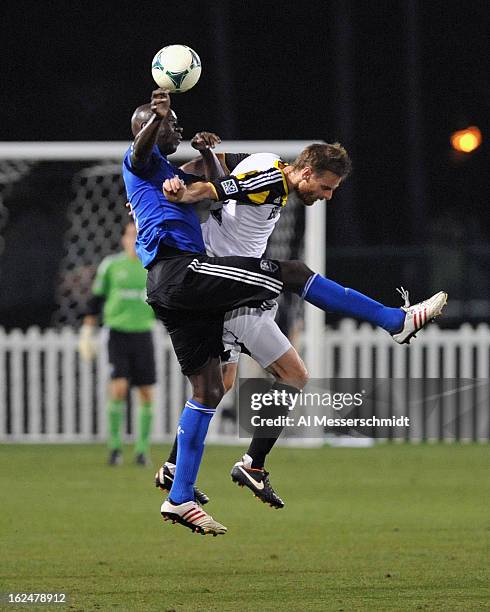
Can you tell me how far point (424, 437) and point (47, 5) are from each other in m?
9.27

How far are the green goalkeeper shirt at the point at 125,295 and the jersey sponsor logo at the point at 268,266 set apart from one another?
679 centimetres

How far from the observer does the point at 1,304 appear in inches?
779

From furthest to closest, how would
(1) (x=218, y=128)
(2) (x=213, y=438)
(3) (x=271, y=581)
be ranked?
(1) (x=218, y=128)
(2) (x=213, y=438)
(3) (x=271, y=581)

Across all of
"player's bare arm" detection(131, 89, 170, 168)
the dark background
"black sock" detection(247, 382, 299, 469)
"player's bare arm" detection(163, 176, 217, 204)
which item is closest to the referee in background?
"black sock" detection(247, 382, 299, 469)

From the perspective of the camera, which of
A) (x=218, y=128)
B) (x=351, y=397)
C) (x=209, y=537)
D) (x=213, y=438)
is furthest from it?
(x=218, y=128)

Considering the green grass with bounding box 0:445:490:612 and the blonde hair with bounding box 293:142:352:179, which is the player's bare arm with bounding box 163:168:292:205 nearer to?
the blonde hair with bounding box 293:142:352:179

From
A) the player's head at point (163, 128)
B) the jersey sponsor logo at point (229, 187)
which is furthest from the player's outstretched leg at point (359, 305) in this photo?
the player's head at point (163, 128)

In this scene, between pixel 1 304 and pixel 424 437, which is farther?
pixel 1 304

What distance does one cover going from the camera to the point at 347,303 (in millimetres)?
8469

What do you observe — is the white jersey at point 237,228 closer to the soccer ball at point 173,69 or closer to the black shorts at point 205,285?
the black shorts at point 205,285

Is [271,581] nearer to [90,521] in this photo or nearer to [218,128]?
[90,521]

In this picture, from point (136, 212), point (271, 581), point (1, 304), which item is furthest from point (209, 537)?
point (1, 304)

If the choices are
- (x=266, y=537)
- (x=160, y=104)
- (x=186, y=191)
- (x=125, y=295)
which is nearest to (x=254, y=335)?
(x=186, y=191)

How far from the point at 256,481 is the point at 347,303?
1429mm
